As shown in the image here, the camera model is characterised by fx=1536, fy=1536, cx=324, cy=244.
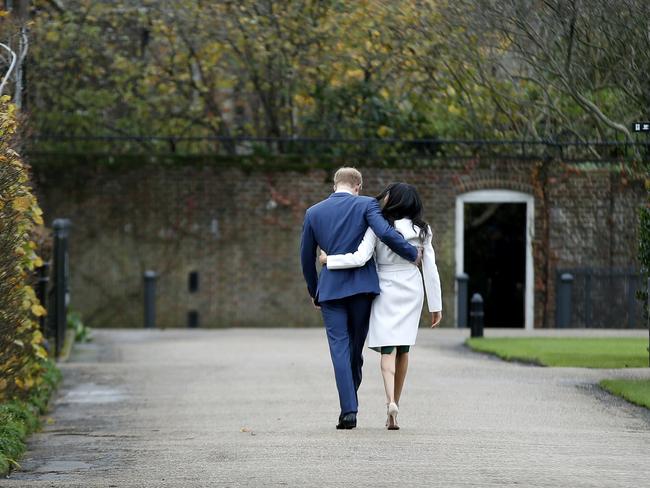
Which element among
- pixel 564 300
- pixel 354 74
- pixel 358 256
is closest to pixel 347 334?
pixel 358 256

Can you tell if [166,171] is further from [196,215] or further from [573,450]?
[573,450]

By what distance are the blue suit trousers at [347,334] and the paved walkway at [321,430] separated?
369mm

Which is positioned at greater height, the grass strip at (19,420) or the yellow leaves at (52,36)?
the yellow leaves at (52,36)

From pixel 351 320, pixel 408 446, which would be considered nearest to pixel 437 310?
pixel 351 320

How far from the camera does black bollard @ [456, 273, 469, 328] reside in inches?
1054

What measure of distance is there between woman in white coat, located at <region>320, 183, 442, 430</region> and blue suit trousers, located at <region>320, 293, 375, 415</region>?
8 centimetres

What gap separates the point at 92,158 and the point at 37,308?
1559 cm

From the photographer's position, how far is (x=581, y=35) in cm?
1698

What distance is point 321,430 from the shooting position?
10711 mm

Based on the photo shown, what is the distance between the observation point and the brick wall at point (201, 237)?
27.3 m

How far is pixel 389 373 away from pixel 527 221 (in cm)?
1684

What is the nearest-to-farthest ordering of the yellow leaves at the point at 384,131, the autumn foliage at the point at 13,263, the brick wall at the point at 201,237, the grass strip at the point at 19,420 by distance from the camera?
the grass strip at the point at 19,420, the autumn foliage at the point at 13,263, the brick wall at the point at 201,237, the yellow leaves at the point at 384,131

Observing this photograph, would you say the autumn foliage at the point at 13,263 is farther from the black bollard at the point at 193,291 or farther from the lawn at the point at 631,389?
the black bollard at the point at 193,291

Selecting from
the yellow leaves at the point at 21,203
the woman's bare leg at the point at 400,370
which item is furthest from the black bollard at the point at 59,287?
the woman's bare leg at the point at 400,370
